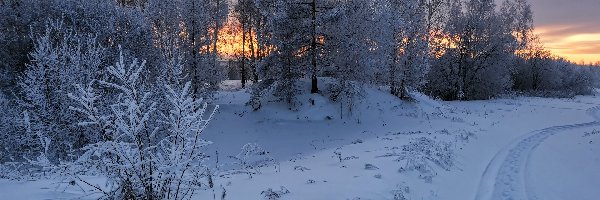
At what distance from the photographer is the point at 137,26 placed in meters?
24.4

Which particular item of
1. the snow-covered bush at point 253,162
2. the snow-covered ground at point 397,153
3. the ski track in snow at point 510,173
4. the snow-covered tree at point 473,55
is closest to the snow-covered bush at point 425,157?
the snow-covered ground at point 397,153

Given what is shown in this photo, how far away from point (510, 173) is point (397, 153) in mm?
3567

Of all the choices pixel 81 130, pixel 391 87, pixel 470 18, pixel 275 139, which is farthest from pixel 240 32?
pixel 81 130

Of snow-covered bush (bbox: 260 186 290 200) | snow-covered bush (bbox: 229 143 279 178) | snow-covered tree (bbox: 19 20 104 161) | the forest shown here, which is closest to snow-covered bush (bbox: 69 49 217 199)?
snow-covered bush (bbox: 260 186 290 200)

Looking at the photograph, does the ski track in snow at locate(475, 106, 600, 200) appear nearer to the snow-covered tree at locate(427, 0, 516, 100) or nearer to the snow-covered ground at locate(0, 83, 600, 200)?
the snow-covered ground at locate(0, 83, 600, 200)

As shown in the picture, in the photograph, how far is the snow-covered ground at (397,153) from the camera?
31.1 feet

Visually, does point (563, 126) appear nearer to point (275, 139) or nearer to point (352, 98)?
point (352, 98)

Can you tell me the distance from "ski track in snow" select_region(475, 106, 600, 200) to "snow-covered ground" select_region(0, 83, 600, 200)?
4 cm

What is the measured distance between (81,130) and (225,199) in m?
11.8

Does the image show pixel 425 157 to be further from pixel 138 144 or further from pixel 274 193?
pixel 138 144

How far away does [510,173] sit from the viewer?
1330cm

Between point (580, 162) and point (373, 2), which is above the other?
point (373, 2)

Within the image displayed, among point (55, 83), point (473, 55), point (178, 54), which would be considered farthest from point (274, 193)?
point (473, 55)

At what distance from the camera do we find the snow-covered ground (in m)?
Result: 9.48
